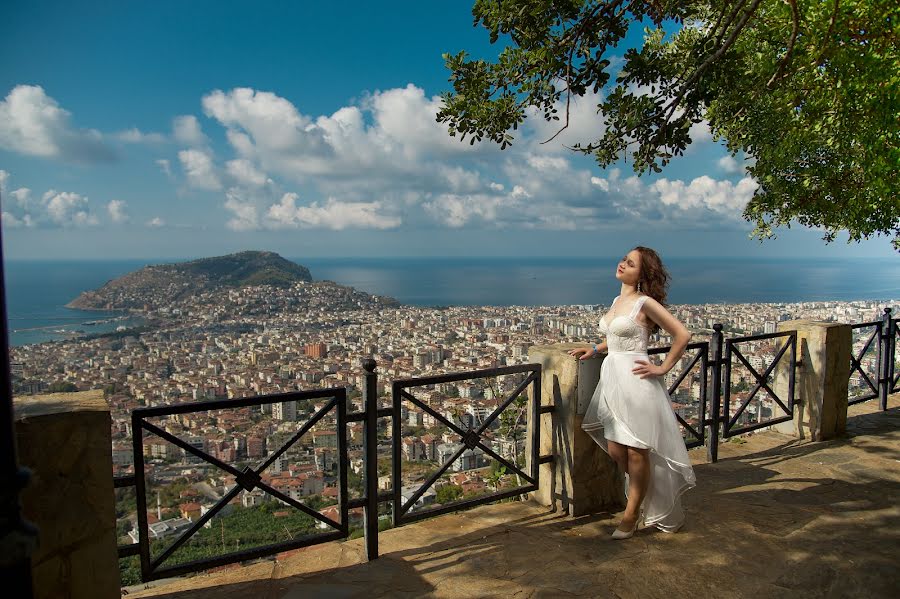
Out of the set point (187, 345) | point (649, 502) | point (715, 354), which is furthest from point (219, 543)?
point (187, 345)

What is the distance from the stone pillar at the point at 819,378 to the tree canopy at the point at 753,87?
232cm

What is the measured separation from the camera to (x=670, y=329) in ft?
11.2

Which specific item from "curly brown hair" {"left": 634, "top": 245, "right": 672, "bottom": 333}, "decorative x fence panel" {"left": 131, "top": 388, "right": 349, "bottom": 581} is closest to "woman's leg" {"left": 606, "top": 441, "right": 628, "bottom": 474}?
"curly brown hair" {"left": 634, "top": 245, "right": 672, "bottom": 333}

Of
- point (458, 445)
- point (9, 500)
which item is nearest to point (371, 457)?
point (458, 445)

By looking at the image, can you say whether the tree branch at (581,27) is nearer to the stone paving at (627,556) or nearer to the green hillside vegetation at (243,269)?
the stone paving at (627,556)

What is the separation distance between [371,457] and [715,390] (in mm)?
3485

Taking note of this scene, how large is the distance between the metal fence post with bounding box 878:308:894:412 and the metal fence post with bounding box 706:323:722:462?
3011 millimetres

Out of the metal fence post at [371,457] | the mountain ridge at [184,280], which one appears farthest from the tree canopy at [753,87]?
the mountain ridge at [184,280]

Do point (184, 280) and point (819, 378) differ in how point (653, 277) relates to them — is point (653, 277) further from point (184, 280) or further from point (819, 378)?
point (184, 280)

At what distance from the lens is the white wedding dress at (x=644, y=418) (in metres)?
3.51

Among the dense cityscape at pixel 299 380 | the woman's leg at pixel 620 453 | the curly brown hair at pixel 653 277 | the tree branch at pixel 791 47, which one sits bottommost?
the dense cityscape at pixel 299 380

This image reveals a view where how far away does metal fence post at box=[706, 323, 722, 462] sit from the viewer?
504 cm

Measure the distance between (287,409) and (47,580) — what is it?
1.70 metres

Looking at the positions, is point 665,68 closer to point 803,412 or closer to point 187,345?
point 803,412
